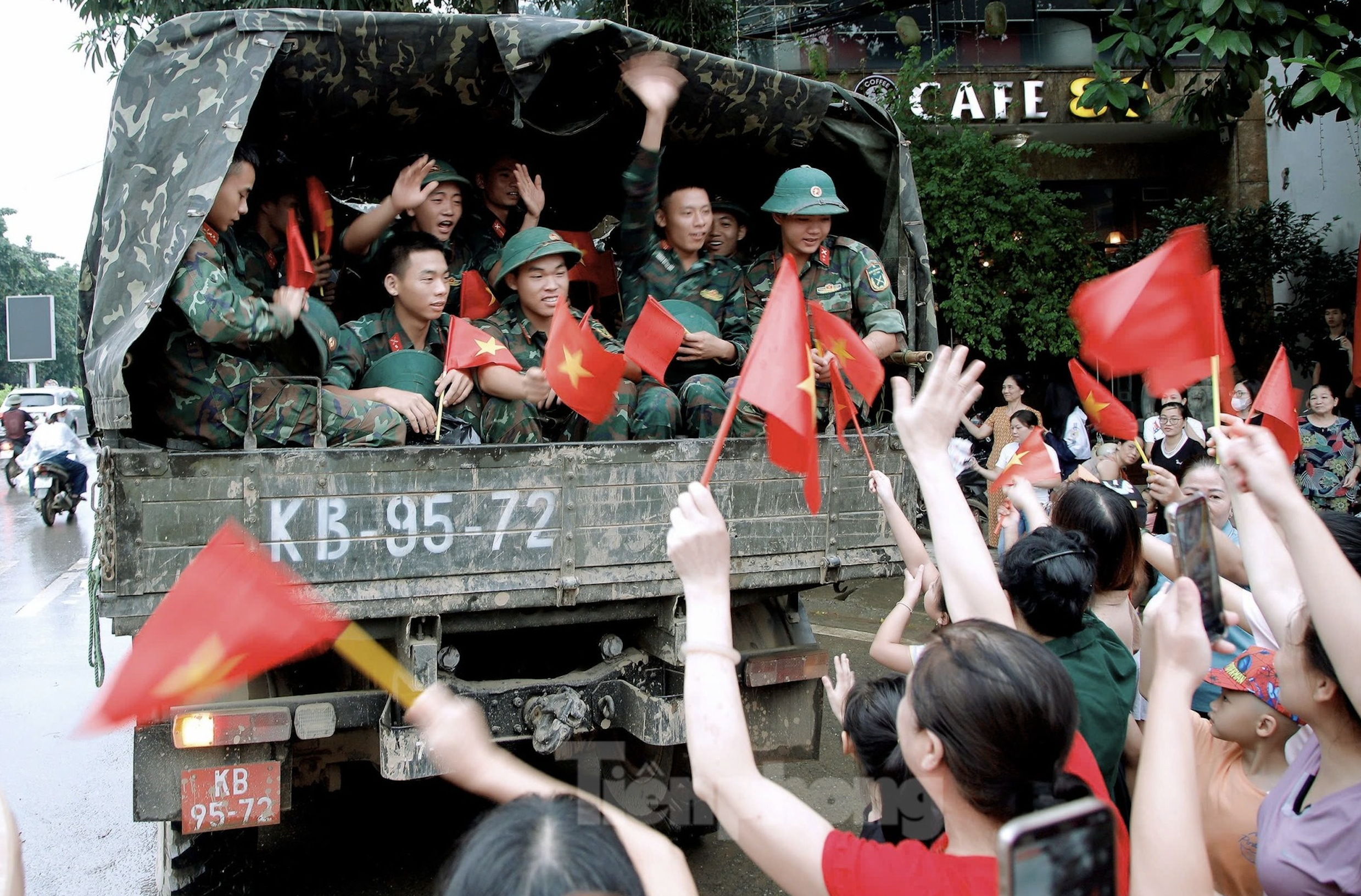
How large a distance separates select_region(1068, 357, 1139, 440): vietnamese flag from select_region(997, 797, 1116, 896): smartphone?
2674 mm

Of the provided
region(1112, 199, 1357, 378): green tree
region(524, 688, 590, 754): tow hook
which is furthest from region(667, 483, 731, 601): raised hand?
region(1112, 199, 1357, 378): green tree

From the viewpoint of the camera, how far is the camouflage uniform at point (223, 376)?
12.0ft

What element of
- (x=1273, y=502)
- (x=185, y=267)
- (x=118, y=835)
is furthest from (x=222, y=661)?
(x=118, y=835)

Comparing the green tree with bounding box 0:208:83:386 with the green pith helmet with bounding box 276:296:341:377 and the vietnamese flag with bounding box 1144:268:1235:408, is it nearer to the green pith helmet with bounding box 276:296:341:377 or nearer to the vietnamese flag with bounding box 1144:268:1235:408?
the green pith helmet with bounding box 276:296:341:377

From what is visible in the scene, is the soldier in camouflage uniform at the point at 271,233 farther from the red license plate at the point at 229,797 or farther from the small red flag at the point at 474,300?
the red license plate at the point at 229,797

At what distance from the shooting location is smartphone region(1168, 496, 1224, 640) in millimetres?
1795

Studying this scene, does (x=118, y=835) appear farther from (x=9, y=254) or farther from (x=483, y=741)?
(x=9, y=254)

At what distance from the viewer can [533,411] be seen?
4465 millimetres

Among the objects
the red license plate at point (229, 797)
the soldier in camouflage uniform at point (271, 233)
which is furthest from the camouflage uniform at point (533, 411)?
the red license plate at point (229, 797)

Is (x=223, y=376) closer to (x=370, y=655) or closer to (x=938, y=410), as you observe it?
(x=370, y=655)

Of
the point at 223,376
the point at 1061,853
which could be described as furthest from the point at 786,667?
the point at 1061,853

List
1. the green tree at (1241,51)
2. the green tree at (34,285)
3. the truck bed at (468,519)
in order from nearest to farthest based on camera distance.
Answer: the truck bed at (468,519)
the green tree at (1241,51)
the green tree at (34,285)

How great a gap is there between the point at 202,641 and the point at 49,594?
8.97m

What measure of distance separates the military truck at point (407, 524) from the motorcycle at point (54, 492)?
42.4 feet
